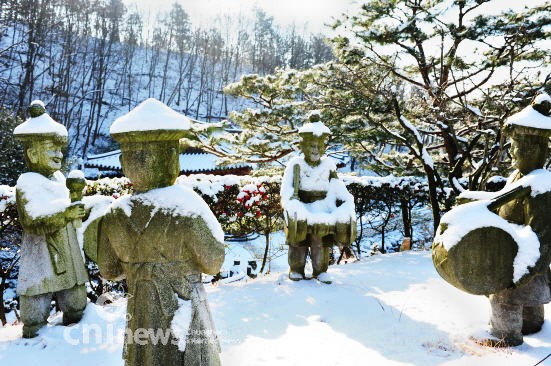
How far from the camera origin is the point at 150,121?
179 centimetres

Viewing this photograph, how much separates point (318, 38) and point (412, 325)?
4117cm

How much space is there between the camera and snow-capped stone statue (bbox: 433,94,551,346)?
2836 mm

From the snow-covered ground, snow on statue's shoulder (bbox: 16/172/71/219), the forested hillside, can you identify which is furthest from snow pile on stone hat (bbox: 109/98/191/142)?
the forested hillside

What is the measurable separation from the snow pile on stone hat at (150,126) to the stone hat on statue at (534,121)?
101 inches

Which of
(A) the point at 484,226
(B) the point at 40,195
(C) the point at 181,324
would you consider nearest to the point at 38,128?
(B) the point at 40,195

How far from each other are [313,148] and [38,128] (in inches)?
113

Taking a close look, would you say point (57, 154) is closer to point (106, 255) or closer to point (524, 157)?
point (106, 255)

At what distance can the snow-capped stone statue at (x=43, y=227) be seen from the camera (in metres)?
3.01

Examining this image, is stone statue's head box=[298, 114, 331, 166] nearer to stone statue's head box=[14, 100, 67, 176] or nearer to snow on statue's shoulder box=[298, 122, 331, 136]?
snow on statue's shoulder box=[298, 122, 331, 136]

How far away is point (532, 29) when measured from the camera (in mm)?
6750

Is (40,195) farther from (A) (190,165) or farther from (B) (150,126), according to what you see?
(A) (190,165)

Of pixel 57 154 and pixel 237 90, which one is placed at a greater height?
pixel 237 90

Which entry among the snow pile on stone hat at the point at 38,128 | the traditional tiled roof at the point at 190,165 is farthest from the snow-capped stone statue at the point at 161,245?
the traditional tiled roof at the point at 190,165

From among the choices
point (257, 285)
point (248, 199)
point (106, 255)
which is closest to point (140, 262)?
point (106, 255)
